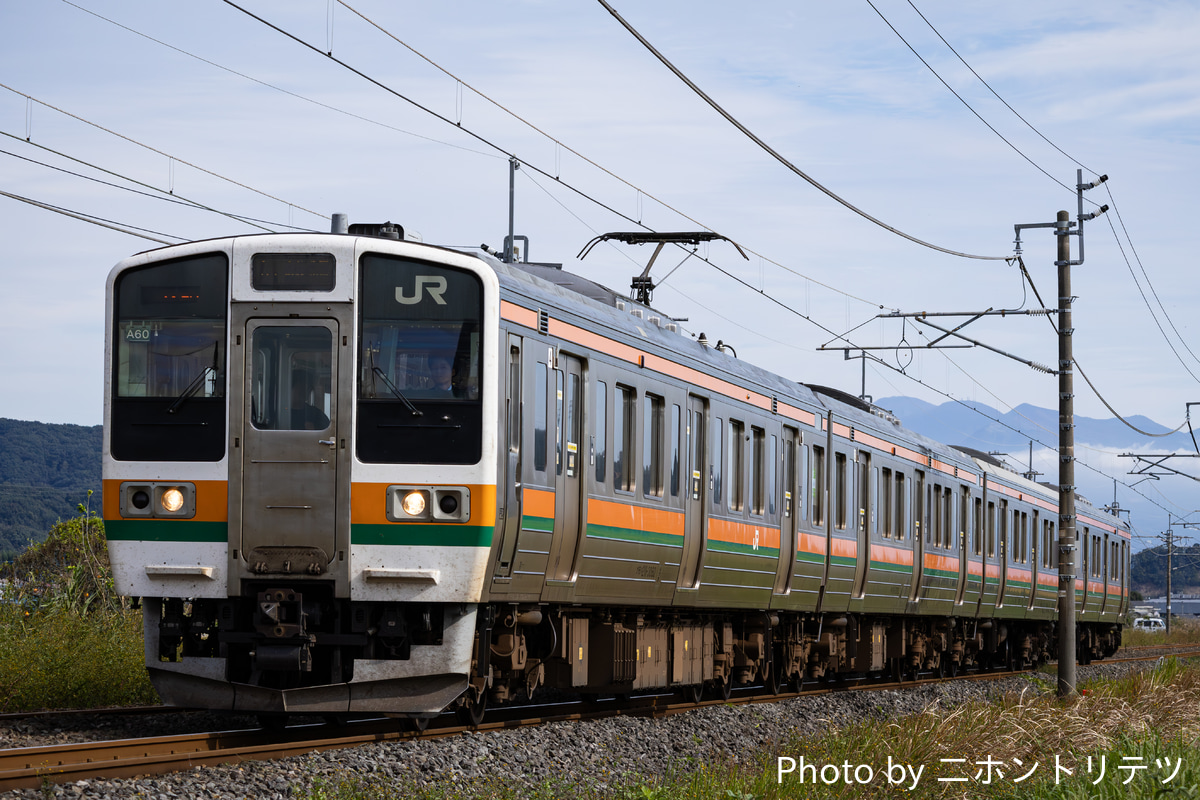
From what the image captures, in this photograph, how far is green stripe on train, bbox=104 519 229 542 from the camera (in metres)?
9.73

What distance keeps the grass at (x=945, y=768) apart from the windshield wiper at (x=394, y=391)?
Answer: 2.40 metres

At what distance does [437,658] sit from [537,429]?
6.26 feet

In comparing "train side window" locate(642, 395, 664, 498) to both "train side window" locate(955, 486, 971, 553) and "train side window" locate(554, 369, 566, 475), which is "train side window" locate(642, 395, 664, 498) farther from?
"train side window" locate(955, 486, 971, 553)

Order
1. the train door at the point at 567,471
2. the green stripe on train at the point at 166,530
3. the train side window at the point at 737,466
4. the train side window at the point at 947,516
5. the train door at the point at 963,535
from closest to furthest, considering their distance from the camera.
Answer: the green stripe on train at the point at 166,530 < the train door at the point at 567,471 < the train side window at the point at 737,466 < the train side window at the point at 947,516 < the train door at the point at 963,535

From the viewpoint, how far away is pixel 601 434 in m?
12.0

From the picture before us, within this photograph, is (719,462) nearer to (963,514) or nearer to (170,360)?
(170,360)

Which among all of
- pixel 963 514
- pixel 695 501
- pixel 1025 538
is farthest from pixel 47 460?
pixel 695 501

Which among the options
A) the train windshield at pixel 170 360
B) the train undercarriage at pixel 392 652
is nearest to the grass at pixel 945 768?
the train undercarriage at pixel 392 652

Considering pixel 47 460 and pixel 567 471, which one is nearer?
pixel 567 471

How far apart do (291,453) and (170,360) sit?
106 centimetres

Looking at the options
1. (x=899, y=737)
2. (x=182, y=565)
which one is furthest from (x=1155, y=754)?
(x=182, y=565)

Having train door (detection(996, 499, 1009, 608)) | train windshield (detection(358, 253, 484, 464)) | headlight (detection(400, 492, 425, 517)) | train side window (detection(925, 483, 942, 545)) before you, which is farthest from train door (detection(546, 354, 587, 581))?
train door (detection(996, 499, 1009, 608))

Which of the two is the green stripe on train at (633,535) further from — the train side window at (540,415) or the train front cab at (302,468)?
the train front cab at (302,468)

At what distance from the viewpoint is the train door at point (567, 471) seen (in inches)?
439
